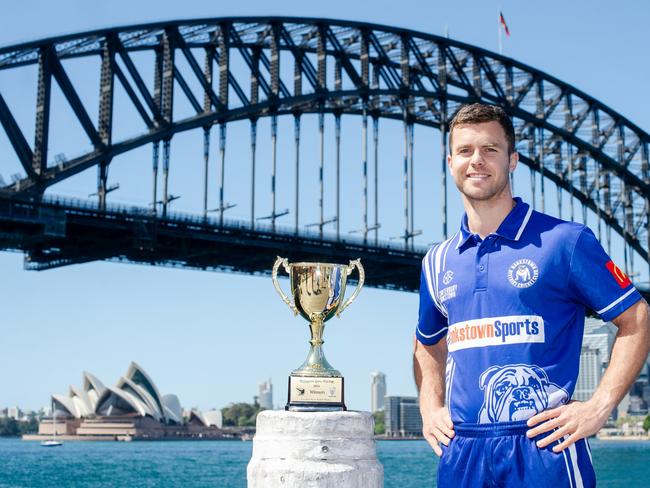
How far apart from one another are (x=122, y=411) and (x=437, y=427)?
379ft

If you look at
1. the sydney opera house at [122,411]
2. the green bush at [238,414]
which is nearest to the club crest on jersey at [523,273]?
the sydney opera house at [122,411]

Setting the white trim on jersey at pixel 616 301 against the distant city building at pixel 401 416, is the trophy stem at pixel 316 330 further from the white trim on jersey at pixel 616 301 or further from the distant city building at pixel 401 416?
the distant city building at pixel 401 416

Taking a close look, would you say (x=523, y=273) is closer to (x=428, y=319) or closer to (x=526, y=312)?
(x=526, y=312)

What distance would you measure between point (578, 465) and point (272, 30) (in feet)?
154

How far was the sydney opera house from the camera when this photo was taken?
105938 mm

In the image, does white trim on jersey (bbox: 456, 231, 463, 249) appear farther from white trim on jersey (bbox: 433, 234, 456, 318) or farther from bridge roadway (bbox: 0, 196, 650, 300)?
bridge roadway (bbox: 0, 196, 650, 300)

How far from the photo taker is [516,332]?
3596 mm

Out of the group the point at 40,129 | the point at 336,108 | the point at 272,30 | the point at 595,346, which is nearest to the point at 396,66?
the point at 336,108

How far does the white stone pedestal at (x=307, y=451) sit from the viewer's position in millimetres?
5344

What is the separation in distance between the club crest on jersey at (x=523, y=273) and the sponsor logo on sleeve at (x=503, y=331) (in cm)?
10

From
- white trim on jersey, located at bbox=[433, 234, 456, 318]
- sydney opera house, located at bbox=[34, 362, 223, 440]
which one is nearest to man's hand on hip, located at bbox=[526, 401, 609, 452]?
white trim on jersey, located at bbox=[433, 234, 456, 318]

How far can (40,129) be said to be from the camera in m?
42.2

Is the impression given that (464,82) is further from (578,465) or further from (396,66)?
(578,465)

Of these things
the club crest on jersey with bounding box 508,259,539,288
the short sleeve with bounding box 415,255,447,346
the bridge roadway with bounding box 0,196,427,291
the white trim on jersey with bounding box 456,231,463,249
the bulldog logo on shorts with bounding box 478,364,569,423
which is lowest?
the bulldog logo on shorts with bounding box 478,364,569,423
